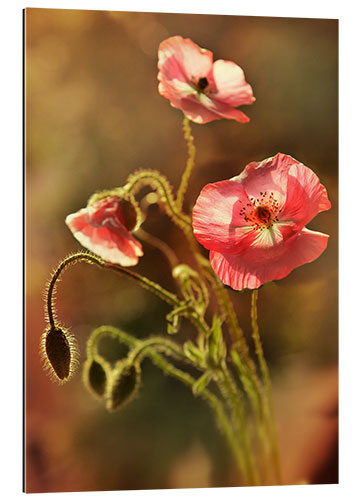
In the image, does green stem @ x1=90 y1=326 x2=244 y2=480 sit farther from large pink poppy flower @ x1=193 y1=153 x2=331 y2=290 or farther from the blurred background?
large pink poppy flower @ x1=193 y1=153 x2=331 y2=290

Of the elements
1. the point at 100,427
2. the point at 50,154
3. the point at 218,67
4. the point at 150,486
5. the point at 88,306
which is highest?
the point at 218,67

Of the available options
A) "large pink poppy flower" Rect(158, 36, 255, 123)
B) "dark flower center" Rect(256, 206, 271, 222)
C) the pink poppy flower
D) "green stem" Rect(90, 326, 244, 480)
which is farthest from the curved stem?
"large pink poppy flower" Rect(158, 36, 255, 123)

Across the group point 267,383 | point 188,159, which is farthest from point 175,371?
point 188,159

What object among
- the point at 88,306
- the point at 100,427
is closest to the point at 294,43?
the point at 88,306

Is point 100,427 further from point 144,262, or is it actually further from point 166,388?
point 144,262

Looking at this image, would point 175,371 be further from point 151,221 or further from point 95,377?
point 151,221
